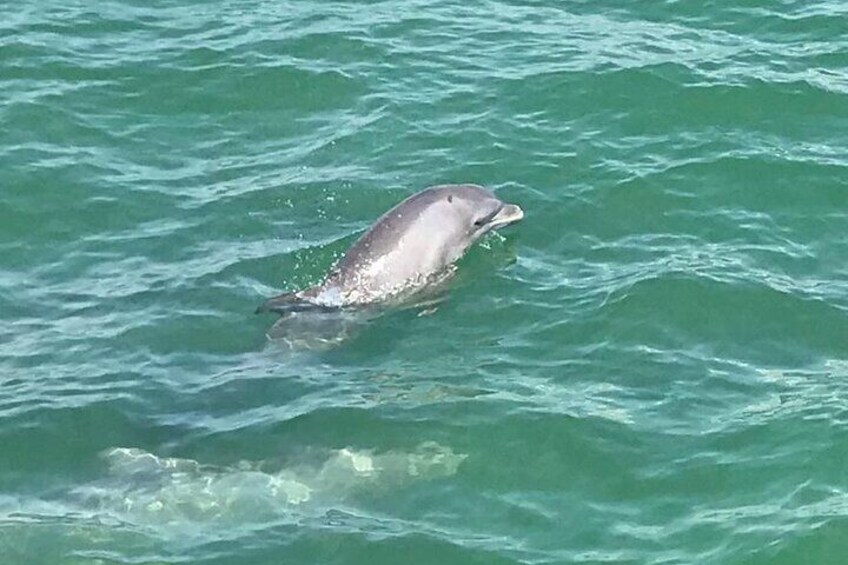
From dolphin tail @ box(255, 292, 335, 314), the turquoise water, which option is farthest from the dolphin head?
dolphin tail @ box(255, 292, 335, 314)

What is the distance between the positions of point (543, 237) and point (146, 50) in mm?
7633

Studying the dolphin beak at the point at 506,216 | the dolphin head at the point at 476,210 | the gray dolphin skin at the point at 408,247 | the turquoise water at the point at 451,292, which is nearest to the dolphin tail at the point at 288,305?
the gray dolphin skin at the point at 408,247

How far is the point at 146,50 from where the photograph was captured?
23328 mm

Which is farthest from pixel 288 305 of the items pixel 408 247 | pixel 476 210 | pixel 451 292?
pixel 476 210

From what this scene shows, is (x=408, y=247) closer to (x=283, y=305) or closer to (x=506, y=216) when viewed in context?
(x=506, y=216)

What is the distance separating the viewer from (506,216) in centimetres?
1830

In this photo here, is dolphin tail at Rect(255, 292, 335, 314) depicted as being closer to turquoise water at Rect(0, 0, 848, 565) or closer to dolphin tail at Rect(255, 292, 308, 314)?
dolphin tail at Rect(255, 292, 308, 314)

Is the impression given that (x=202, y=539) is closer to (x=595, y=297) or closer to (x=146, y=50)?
(x=595, y=297)

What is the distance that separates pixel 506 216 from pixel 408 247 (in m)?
1.36

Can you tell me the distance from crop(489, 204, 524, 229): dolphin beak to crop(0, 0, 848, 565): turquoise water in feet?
1.21

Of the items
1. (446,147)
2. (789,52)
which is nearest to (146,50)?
(446,147)

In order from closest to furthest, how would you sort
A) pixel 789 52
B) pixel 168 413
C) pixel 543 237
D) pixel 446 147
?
1. pixel 168 413
2. pixel 543 237
3. pixel 446 147
4. pixel 789 52

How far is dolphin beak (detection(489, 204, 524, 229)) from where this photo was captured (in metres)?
18.2

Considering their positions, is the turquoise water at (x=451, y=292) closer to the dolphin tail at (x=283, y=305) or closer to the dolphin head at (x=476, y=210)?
the dolphin tail at (x=283, y=305)
